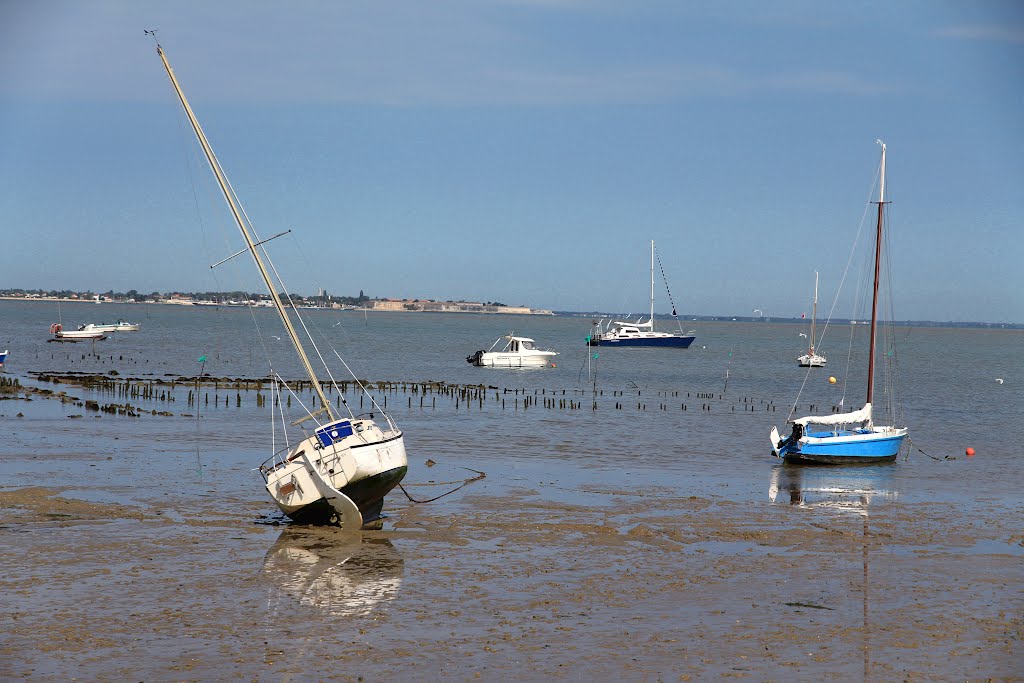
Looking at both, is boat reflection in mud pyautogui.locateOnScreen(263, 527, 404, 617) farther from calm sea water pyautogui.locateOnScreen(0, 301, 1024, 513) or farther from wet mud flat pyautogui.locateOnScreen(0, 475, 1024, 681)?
calm sea water pyautogui.locateOnScreen(0, 301, 1024, 513)

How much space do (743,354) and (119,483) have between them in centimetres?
14581

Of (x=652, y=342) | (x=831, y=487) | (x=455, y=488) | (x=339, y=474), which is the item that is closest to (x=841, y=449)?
(x=831, y=487)

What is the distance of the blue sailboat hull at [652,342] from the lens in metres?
163

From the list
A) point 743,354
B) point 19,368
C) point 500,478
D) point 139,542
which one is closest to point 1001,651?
point 139,542

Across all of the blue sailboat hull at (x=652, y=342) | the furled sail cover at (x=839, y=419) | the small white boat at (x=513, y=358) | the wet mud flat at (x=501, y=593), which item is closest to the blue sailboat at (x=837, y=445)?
the furled sail cover at (x=839, y=419)

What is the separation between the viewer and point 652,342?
16512 centimetres

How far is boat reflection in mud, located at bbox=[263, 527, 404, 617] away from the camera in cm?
1997

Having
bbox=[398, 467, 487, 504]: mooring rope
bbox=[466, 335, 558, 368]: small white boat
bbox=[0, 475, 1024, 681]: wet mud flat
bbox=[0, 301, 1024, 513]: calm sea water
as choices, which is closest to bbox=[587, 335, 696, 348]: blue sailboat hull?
bbox=[466, 335, 558, 368]: small white boat

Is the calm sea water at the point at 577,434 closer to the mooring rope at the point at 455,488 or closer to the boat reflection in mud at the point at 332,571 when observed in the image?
the mooring rope at the point at 455,488

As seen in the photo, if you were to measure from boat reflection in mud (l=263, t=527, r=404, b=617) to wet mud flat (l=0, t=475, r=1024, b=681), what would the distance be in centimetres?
8

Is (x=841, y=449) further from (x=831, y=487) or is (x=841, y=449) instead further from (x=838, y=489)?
(x=838, y=489)

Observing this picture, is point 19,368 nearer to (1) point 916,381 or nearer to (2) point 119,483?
(2) point 119,483

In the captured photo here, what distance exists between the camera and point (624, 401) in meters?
71.3

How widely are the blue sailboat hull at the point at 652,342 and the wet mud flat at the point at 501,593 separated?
434 feet
